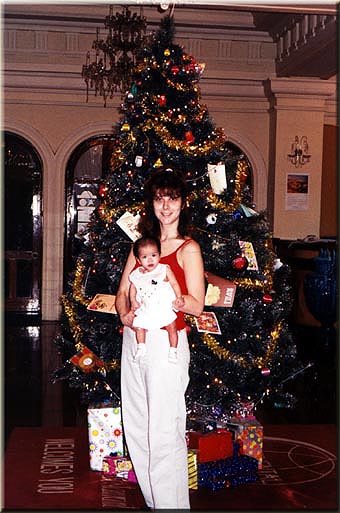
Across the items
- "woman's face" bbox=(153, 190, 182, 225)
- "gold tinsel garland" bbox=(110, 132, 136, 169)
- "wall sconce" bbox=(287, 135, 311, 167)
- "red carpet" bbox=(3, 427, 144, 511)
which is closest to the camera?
"woman's face" bbox=(153, 190, 182, 225)

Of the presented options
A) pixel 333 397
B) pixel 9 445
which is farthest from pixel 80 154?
pixel 9 445

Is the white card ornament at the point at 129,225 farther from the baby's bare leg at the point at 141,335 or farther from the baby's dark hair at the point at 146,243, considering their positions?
the baby's bare leg at the point at 141,335

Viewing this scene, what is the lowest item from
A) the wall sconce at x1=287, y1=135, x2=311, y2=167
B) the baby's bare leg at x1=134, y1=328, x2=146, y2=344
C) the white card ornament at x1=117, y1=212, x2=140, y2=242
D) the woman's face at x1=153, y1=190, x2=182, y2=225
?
the baby's bare leg at x1=134, y1=328, x2=146, y2=344

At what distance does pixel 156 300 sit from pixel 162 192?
1.79 feet

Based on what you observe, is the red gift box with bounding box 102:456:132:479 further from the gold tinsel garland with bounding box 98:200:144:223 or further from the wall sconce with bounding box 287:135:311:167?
the wall sconce with bounding box 287:135:311:167

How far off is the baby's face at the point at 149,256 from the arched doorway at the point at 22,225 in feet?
25.9

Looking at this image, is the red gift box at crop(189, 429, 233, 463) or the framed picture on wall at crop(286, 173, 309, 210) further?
the framed picture on wall at crop(286, 173, 309, 210)

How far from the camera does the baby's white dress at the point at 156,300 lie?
3.21 meters

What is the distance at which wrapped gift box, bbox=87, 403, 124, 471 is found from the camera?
13.8ft

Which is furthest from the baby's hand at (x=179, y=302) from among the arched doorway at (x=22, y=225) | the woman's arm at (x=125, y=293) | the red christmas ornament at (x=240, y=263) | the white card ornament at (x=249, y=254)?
the arched doorway at (x=22, y=225)

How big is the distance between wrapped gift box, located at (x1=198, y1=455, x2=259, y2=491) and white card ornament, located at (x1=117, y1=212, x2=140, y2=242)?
1373 mm

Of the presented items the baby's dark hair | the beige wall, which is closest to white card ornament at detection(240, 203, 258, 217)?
the baby's dark hair

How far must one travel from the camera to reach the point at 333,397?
6.26m

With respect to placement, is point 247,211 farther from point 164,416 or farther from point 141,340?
point 164,416
